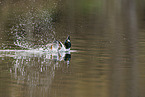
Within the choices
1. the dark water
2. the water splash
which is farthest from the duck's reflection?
the water splash

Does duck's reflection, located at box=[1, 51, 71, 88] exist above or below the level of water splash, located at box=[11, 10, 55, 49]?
below

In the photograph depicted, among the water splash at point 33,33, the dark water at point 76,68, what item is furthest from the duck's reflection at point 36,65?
the water splash at point 33,33

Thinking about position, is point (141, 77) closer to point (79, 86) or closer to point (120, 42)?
point (79, 86)

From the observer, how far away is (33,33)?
32.2m

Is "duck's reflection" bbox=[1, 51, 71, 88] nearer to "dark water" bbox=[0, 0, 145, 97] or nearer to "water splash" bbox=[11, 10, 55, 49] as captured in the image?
"dark water" bbox=[0, 0, 145, 97]

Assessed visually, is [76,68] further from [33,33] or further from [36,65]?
[33,33]

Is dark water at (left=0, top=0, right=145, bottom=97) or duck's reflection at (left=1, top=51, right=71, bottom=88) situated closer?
dark water at (left=0, top=0, right=145, bottom=97)

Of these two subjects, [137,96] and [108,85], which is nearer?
[137,96]

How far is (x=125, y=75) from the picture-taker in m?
16.9

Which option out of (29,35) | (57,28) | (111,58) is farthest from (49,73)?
(57,28)

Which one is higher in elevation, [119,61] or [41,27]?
[41,27]

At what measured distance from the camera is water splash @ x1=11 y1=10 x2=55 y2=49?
2642 centimetres

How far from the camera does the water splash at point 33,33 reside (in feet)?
86.7

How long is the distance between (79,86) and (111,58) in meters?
6.54
